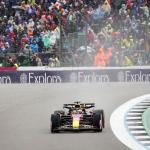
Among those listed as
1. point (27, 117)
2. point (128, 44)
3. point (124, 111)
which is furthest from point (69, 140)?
point (128, 44)

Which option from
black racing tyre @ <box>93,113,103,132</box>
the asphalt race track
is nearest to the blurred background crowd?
the asphalt race track

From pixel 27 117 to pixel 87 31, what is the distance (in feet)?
44.1

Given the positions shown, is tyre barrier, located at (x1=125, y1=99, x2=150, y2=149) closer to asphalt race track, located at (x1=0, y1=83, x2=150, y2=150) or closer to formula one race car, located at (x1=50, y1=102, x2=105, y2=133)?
asphalt race track, located at (x1=0, y1=83, x2=150, y2=150)

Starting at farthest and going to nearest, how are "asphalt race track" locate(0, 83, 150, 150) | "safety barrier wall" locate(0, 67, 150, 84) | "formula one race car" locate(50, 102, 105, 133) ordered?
"safety barrier wall" locate(0, 67, 150, 84) < "formula one race car" locate(50, 102, 105, 133) < "asphalt race track" locate(0, 83, 150, 150)

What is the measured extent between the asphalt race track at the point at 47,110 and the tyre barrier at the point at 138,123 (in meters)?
0.49

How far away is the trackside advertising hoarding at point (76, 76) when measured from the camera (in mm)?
29906

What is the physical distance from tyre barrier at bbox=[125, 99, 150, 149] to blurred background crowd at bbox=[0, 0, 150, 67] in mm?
8620

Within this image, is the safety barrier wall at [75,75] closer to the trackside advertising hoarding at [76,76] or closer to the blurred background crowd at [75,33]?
the trackside advertising hoarding at [76,76]

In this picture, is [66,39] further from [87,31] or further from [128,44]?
[128,44]

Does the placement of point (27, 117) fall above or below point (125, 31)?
below

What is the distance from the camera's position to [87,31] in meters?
29.6

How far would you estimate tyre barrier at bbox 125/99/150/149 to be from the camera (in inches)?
458

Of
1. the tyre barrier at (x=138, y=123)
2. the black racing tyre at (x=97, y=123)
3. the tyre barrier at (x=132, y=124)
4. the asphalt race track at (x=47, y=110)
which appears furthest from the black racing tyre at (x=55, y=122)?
the tyre barrier at (x=138, y=123)

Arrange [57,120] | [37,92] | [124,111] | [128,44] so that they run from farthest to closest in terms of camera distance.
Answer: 1. [128,44]
2. [37,92]
3. [124,111]
4. [57,120]
